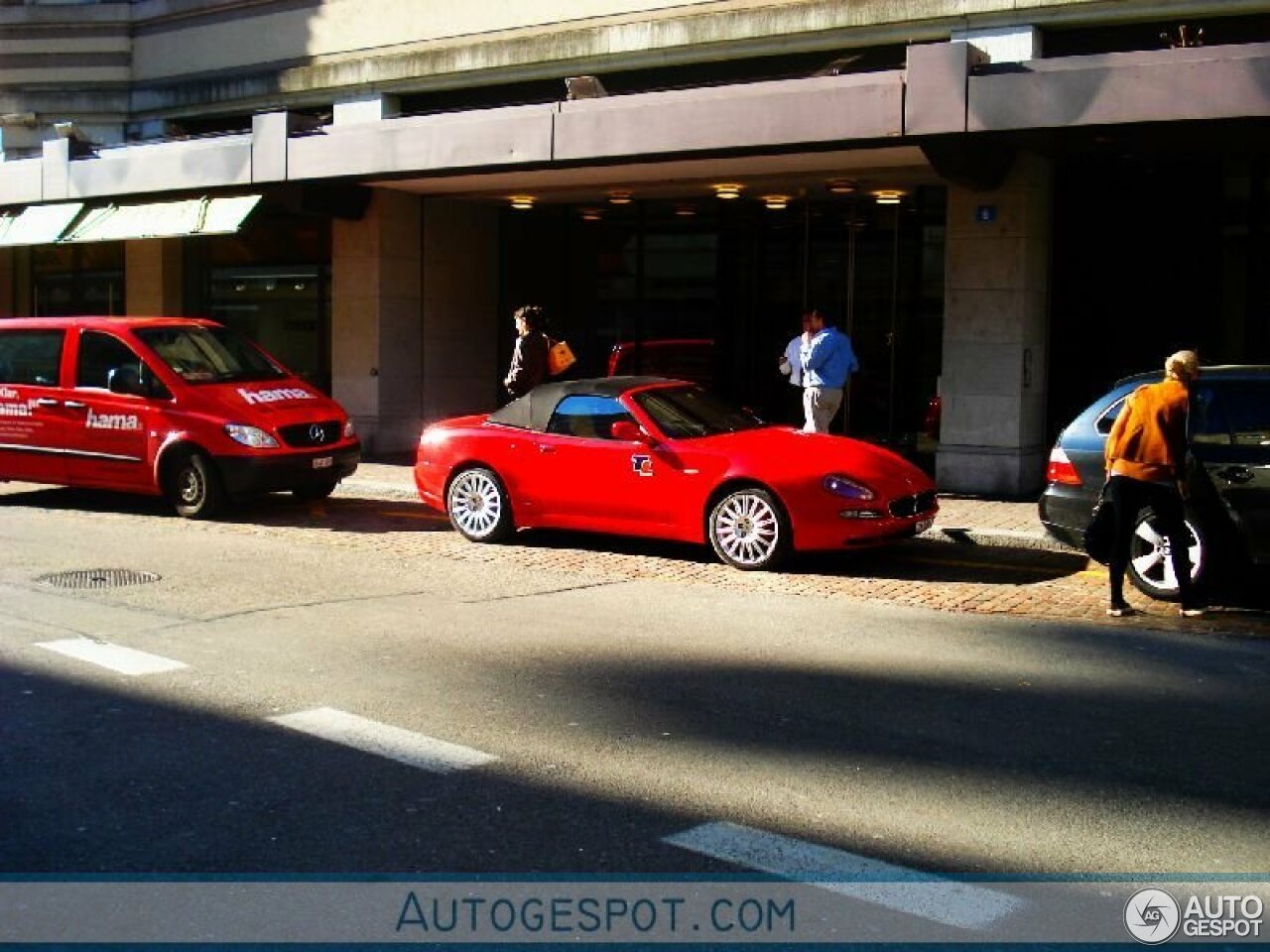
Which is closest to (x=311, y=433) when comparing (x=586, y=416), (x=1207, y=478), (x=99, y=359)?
(x=99, y=359)

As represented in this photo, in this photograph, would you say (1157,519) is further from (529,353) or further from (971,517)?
(529,353)

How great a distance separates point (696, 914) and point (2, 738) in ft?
10.6

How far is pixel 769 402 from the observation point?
1925cm

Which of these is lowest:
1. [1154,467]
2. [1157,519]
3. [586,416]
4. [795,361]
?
[1157,519]

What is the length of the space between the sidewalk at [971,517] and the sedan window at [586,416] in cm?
291

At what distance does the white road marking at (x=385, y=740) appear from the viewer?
5703 mm

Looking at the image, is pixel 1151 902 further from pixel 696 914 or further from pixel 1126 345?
pixel 1126 345

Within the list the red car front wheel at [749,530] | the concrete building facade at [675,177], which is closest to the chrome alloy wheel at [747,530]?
the red car front wheel at [749,530]

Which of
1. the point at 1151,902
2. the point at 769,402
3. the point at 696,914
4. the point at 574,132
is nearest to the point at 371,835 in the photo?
the point at 696,914

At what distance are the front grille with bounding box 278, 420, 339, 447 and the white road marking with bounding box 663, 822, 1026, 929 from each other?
9420mm

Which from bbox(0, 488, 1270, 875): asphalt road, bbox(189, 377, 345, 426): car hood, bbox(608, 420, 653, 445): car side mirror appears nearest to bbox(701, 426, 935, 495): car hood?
bbox(608, 420, 653, 445): car side mirror

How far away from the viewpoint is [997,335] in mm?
15219

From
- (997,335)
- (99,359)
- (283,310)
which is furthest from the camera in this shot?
(283,310)

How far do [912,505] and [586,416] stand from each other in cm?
264
